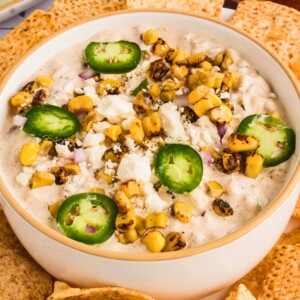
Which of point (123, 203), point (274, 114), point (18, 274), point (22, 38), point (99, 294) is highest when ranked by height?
point (274, 114)

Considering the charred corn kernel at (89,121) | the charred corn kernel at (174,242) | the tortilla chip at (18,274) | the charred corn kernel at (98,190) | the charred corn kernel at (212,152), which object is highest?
the charred corn kernel at (212,152)

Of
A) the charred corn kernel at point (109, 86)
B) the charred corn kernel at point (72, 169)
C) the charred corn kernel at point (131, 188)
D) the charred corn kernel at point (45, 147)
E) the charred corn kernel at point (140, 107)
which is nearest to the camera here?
the charred corn kernel at point (131, 188)

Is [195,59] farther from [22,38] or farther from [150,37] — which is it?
[22,38]

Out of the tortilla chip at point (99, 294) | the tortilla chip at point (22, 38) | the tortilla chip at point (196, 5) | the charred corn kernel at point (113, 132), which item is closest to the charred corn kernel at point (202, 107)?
the charred corn kernel at point (113, 132)

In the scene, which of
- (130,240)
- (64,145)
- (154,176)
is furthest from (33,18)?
(130,240)

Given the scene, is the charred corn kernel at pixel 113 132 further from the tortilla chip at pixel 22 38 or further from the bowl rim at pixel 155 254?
the tortilla chip at pixel 22 38

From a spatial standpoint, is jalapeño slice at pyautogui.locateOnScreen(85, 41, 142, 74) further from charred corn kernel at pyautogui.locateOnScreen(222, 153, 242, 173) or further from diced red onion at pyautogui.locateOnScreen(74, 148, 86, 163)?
charred corn kernel at pyautogui.locateOnScreen(222, 153, 242, 173)

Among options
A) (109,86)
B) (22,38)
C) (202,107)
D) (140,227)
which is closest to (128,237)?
(140,227)
